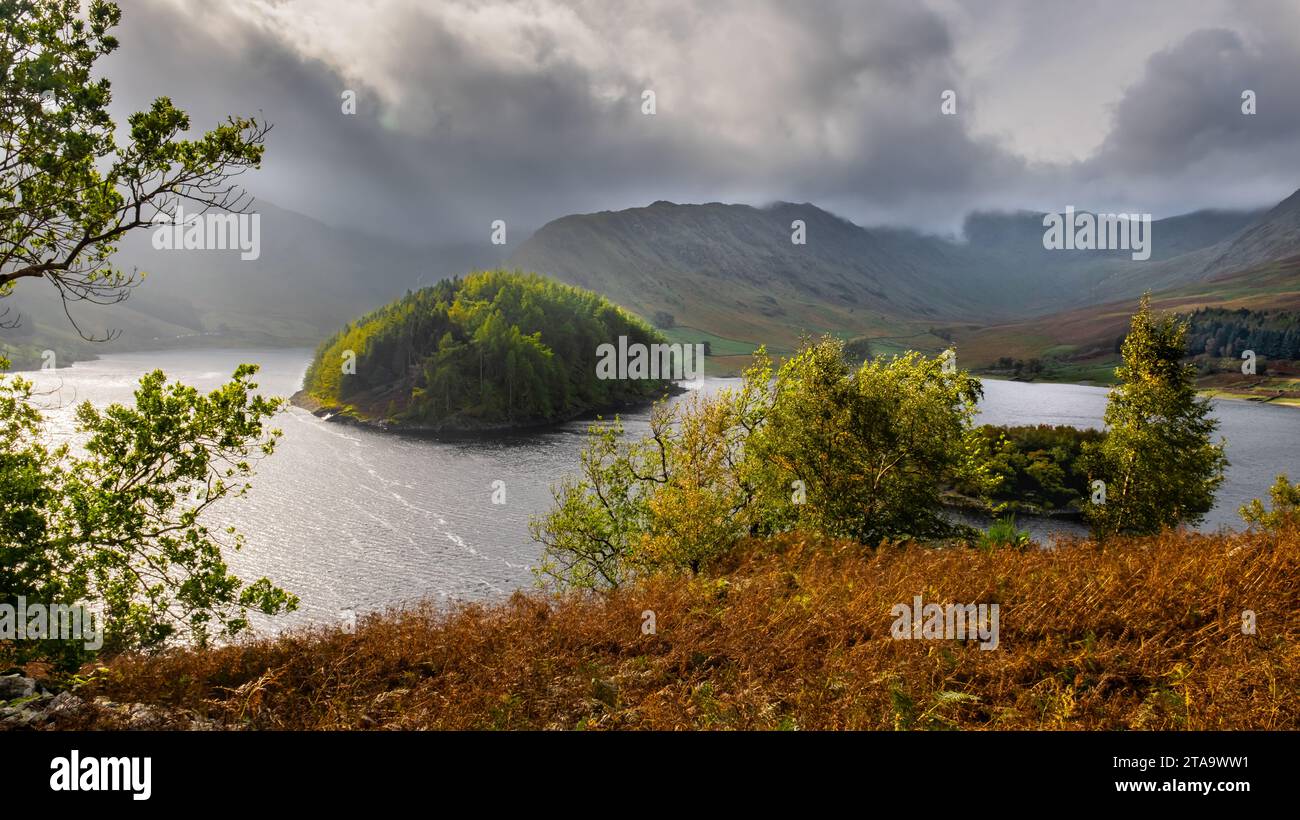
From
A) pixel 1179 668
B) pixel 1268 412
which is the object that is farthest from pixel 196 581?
pixel 1268 412

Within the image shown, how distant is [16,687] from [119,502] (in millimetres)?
9248

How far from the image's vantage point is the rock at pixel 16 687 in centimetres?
889

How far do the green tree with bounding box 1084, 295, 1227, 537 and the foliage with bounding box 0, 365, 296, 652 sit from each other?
44.0m

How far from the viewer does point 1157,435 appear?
1378 inches

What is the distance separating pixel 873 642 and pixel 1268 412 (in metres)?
191

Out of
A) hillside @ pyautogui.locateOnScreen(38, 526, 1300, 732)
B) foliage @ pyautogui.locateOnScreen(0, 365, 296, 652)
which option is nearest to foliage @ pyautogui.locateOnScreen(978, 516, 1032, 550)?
hillside @ pyautogui.locateOnScreen(38, 526, 1300, 732)

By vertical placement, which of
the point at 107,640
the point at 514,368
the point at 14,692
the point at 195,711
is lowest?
the point at 107,640

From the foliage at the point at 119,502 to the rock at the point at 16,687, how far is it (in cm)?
632

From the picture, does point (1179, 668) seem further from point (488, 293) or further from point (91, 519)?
point (488, 293)

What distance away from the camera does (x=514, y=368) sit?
A: 127688mm

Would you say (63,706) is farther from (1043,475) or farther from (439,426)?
(439,426)

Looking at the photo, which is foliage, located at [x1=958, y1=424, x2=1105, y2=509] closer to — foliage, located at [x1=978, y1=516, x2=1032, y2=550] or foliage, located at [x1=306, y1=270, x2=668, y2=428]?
foliage, located at [x1=978, y1=516, x2=1032, y2=550]
